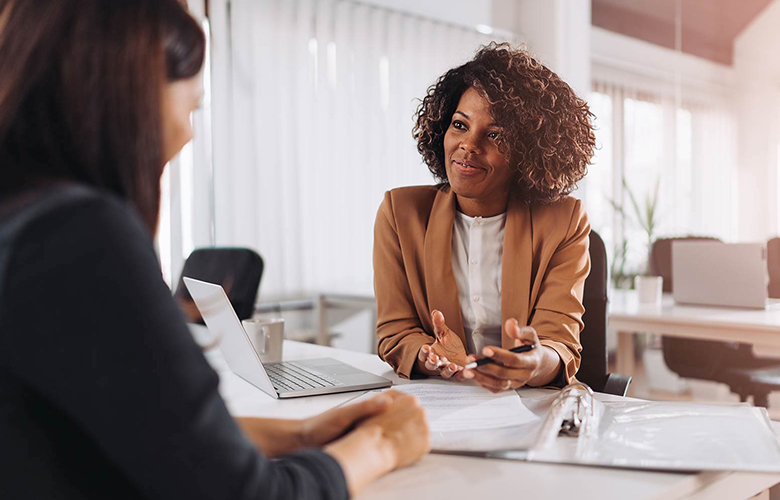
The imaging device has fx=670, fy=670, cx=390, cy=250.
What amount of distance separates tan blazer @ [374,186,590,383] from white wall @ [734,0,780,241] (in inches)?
223

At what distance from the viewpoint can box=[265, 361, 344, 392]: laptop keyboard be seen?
49.3 inches

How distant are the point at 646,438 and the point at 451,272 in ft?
2.24

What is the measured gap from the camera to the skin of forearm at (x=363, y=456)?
68 centimetres

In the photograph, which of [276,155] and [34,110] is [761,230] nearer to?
[276,155]

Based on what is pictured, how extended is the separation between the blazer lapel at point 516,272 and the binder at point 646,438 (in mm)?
369

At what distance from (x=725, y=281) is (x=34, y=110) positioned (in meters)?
2.82

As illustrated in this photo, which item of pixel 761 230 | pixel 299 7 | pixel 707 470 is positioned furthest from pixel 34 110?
pixel 761 230

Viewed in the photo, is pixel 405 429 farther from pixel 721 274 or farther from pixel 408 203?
pixel 721 274

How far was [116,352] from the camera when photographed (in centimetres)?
52

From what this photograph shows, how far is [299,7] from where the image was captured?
373 cm

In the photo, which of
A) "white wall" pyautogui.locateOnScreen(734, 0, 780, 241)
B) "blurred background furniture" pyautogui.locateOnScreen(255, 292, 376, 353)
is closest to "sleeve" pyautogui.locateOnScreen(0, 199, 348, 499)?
"blurred background furniture" pyautogui.locateOnScreen(255, 292, 376, 353)

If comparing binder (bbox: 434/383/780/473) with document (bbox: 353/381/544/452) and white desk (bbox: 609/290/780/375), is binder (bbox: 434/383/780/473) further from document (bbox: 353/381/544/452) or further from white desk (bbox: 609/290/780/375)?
white desk (bbox: 609/290/780/375)

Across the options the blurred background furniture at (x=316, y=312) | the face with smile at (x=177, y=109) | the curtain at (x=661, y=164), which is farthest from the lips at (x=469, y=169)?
the curtain at (x=661, y=164)

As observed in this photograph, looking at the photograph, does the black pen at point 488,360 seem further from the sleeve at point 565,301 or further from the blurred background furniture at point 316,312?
the blurred background furniture at point 316,312
